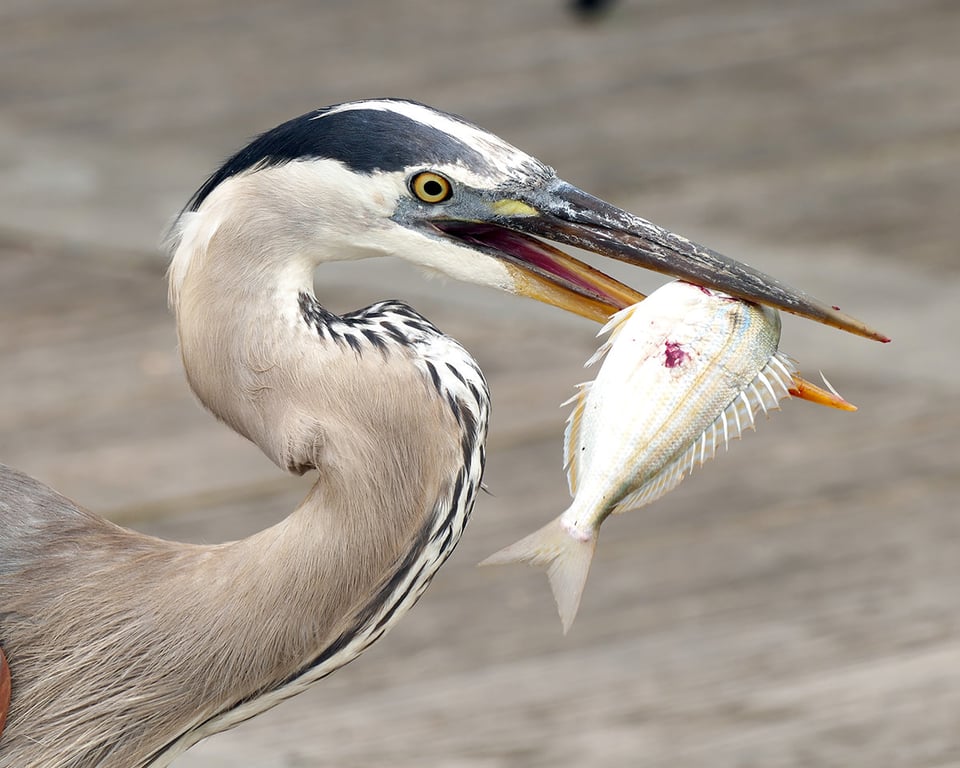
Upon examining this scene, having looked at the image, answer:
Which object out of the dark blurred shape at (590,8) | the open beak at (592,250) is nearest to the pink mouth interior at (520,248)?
the open beak at (592,250)

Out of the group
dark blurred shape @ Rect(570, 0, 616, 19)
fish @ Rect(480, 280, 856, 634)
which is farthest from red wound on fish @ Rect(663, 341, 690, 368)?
dark blurred shape @ Rect(570, 0, 616, 19)

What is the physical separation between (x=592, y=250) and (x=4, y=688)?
2.86ft

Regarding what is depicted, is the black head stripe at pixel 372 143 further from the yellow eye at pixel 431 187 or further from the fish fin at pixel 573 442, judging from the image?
the fish fin at pixel 573 442

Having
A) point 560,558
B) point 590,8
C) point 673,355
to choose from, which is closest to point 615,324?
point 673,355

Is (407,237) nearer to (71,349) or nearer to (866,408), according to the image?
(866,408)

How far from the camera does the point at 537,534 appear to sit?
1.77 meters

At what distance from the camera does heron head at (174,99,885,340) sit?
1.92 meters

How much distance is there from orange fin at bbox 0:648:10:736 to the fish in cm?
71

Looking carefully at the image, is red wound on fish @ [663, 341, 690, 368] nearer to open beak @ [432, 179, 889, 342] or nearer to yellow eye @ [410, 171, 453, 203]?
open beak @ [432, 179, 889, 342]

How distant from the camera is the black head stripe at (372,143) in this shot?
6.26ft

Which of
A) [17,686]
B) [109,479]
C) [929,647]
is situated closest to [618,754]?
[929,647]

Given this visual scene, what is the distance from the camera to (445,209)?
195 centimetres

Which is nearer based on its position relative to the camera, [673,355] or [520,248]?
[673,355]

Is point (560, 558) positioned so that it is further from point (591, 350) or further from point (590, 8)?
point (590, 8)
